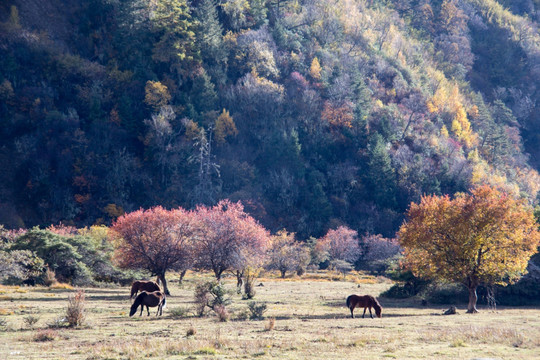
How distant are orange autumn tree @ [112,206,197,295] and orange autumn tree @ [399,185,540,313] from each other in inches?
717

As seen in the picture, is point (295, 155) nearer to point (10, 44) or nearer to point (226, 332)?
point (10, 44)

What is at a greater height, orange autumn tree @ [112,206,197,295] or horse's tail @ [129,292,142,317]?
orange autumn tree @ [112,206,197,295]

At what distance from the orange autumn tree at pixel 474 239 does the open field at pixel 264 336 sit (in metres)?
4.13

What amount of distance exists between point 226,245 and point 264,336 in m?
25.6

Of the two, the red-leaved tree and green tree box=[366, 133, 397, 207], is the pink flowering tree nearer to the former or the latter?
green tree box=[366, 133, 397, 207]

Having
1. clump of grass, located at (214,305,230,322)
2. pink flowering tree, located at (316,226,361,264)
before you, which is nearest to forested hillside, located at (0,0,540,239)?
pink flowering tree, located at (316,226,361,264)

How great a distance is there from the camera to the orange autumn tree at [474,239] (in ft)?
121

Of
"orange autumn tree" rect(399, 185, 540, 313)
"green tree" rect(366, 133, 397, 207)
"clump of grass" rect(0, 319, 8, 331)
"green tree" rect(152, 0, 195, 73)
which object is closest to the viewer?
"clump of grass" rect(0, 319, 8, 331)

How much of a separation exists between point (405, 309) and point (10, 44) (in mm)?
91584

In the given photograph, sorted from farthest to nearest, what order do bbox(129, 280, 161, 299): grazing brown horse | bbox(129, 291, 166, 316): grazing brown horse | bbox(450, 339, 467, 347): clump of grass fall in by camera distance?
bbox(129, 280, 161, 299): grazing brown horse → bbox(129, 291, 166, 316): grazing brown horse → bbox(450, 339, 467, 347): clump of grass

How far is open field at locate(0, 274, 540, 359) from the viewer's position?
61.9 feet

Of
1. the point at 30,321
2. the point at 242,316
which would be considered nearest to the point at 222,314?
the point at 242,316

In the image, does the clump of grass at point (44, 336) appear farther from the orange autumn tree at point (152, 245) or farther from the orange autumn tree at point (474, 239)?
the orange autumn tree at point (474, 239)

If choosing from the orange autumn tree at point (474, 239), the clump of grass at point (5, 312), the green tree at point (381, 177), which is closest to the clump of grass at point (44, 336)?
the clump of grass at point (5, 312)
